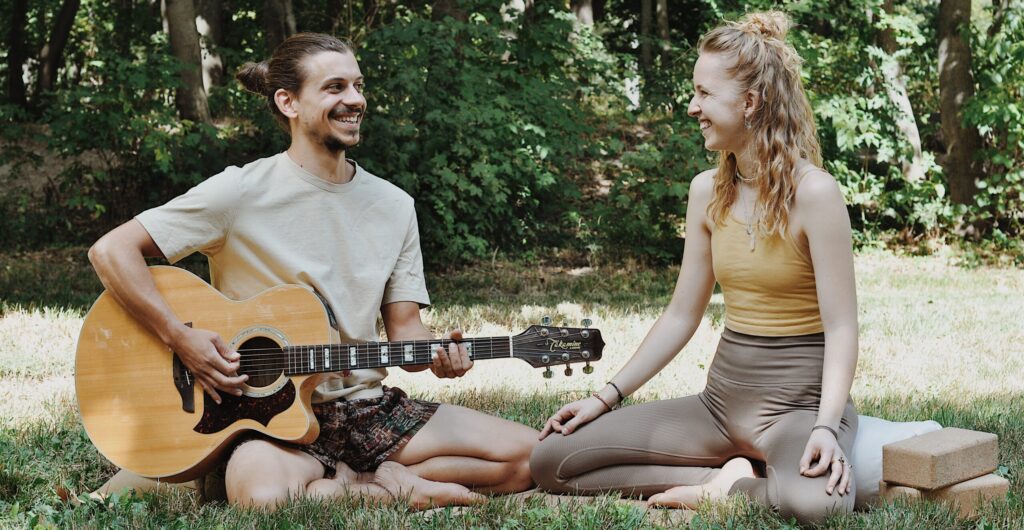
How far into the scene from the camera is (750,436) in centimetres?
334

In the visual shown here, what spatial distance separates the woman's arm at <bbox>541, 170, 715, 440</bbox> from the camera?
3.56m

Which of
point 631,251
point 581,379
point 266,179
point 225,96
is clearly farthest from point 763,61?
point 225,96

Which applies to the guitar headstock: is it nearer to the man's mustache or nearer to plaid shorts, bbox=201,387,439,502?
plaid shorts, bbox=201,387,439,502

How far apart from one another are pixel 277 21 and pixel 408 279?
877 cm

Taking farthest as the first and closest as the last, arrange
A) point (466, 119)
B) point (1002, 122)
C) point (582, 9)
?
point (582, 9) < point (1002, 122) < point (466, 119)

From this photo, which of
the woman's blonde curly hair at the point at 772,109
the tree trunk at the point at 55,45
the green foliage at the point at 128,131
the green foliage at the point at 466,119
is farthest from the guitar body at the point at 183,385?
the tree trunk at the point at 55,45

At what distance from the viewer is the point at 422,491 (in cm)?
334

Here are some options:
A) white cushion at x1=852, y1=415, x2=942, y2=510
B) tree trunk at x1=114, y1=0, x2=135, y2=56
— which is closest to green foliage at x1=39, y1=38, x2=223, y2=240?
tree trunk at x1=114, y1=0, x2=135, y2=56

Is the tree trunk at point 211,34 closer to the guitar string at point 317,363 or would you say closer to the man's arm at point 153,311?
the man's arm at point 153,311

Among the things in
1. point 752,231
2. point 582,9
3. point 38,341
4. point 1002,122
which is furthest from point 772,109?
point 582,9

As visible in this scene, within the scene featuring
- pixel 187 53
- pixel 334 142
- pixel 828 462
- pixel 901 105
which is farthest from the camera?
pixel 901 105

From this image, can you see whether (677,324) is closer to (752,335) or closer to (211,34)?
(752,335)

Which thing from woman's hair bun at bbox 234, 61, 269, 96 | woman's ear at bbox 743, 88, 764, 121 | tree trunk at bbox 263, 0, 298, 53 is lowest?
woman's ear at bbox 743, 88, 764, 121

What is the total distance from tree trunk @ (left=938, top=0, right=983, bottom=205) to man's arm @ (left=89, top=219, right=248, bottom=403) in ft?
30.0
